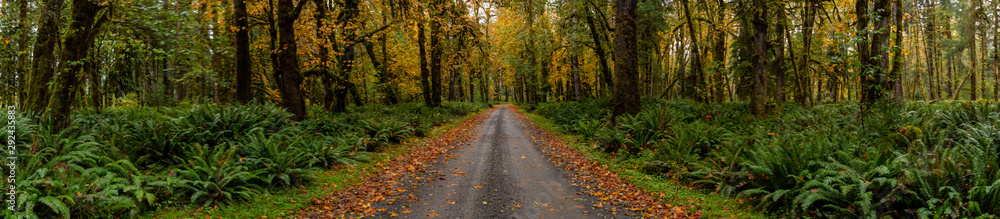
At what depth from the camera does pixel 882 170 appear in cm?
461

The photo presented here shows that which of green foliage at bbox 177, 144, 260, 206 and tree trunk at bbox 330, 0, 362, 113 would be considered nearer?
green foliage at bbox 177, 144, 260, 206

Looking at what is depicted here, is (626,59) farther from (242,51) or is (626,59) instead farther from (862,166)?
(242,51)

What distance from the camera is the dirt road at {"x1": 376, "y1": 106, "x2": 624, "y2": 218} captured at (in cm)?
559

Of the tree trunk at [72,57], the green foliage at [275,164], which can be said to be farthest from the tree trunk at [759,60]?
the tree trunk at [72,57]

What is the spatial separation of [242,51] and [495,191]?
32.7 feet

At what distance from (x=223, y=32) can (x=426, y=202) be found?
36.1ft

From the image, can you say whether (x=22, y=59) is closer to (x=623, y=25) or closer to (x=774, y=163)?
(x=623, y=25)

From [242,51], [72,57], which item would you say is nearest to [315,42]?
[242,51]

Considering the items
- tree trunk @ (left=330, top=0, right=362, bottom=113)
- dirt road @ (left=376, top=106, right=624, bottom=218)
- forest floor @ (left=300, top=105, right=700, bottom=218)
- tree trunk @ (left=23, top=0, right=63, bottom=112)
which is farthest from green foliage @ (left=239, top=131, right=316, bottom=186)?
tree trunk @ (left=330, top=0, right=362, bottom=113)

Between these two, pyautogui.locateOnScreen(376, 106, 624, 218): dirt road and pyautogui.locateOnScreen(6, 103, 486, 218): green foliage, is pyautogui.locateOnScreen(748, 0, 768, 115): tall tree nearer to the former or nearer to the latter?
pyautogui.locateOnScreen(376, 106, 624, 218): dirt road

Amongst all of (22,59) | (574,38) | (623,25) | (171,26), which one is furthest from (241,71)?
(574,38)

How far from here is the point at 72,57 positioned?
299 inches

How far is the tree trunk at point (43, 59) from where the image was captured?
26.3ft

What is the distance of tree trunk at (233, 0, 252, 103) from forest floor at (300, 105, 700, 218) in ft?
19.7
